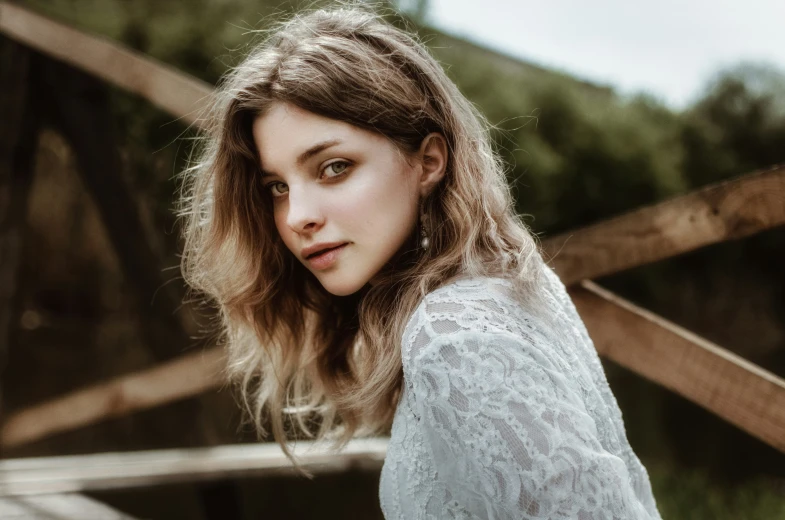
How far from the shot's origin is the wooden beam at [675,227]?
1.52m

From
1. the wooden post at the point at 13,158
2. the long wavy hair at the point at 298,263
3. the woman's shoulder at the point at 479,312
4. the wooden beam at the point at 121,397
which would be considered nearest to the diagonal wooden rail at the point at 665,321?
the long wavy hair at the point at 298,263

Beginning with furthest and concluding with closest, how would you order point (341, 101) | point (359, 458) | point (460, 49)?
point (460, 49)
point (359, 458)
point (341, 101)

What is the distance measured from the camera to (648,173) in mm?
8312

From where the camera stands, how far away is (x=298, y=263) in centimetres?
173

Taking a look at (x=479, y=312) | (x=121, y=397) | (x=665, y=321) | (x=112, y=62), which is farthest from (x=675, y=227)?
(x=121, y=397)

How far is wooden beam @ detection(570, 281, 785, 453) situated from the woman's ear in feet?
2.01

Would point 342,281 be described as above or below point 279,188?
below

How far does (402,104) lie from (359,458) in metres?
2.66

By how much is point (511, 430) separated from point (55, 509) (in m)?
2.01

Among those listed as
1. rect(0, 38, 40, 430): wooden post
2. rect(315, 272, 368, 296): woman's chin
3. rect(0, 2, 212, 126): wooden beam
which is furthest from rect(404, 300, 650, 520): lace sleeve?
rect(0, 38, 40, 430): wooden post

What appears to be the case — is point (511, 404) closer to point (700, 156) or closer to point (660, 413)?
point (660, 413)

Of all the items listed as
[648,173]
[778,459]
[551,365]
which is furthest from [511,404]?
[648,173]

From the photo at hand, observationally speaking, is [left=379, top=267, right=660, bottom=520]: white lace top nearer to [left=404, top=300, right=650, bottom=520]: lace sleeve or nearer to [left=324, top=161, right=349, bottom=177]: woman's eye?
[left=404, top=300, right=650, bottom=520]: lace sleeve

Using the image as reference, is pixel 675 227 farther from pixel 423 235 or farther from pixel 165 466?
pixel 165 466
